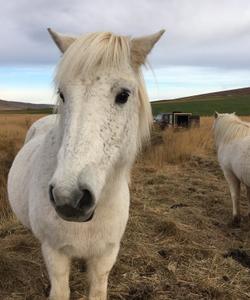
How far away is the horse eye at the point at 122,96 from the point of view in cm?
218

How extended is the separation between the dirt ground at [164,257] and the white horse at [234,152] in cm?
41

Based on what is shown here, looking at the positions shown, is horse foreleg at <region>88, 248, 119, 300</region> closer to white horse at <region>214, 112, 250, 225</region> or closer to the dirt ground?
the dirt ground

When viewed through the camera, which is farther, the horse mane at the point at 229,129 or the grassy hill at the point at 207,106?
the grassy hill at the point at 207,106

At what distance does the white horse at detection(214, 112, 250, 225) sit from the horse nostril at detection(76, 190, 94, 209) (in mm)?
4475

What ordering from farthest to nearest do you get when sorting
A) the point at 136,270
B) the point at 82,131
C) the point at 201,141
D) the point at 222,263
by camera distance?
1. the point at 201,141
2. the point at 222,263
3. the point at 136,270
4. the point at 82,131

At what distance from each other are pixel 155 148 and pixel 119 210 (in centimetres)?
948

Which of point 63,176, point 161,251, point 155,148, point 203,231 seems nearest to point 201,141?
point 155,148

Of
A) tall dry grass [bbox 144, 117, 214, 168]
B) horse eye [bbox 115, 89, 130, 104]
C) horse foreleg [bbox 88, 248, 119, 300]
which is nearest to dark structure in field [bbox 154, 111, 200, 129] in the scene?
tall dry grass [bbox 144, 117, 214, 168]

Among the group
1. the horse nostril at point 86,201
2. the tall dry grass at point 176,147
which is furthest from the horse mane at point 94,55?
the tall dry grass at point 176,147

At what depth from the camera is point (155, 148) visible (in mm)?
12133

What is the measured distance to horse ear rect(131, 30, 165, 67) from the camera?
2412 millimetres

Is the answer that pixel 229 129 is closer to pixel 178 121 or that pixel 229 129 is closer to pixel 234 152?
pixel 234 152

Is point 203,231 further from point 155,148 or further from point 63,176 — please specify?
point 155,148

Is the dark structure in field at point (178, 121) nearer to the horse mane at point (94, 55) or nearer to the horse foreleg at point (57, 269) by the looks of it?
the horse foreleg at point (57, 269)
